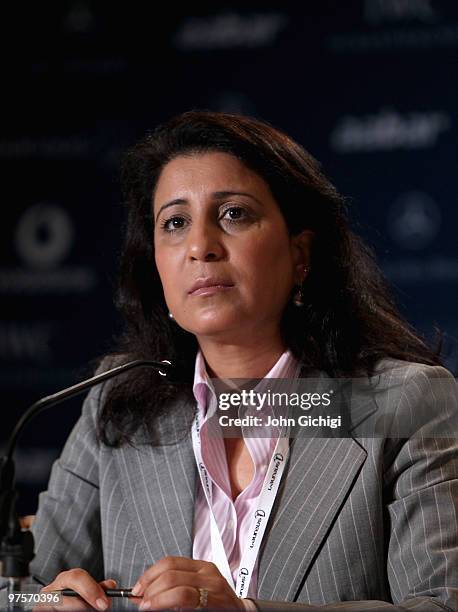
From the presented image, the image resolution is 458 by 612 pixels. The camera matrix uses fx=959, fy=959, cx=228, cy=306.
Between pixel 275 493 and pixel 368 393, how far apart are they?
24 centimetres

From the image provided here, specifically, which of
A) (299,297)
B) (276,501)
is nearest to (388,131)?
(299,297)

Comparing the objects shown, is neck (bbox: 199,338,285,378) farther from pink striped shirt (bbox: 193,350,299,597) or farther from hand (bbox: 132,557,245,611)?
hand (bbox: 132,557,245,611)

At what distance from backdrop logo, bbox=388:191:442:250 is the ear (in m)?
1.18

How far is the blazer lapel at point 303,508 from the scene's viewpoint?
5.10 ft

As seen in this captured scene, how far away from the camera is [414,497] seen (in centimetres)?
153

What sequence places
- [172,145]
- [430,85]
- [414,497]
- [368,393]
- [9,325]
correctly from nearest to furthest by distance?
[414,497] → [368,393] → [172,145] → [430,85] → [9,325]

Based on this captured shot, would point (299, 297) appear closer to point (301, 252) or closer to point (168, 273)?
point (301, 252)

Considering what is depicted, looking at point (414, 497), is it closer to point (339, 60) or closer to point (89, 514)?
point (89, 514)

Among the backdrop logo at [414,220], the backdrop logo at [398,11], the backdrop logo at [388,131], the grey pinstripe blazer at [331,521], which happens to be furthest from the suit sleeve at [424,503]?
the backdrop logo at [398,11]

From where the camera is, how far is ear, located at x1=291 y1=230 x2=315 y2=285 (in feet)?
5.99

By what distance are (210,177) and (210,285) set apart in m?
0.21

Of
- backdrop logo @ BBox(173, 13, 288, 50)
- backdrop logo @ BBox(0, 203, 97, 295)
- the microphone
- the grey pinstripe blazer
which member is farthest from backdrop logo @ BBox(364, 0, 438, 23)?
the microphone

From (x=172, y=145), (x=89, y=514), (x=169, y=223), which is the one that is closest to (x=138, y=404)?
(x=89, y=514)

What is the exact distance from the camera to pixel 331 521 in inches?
62.1
